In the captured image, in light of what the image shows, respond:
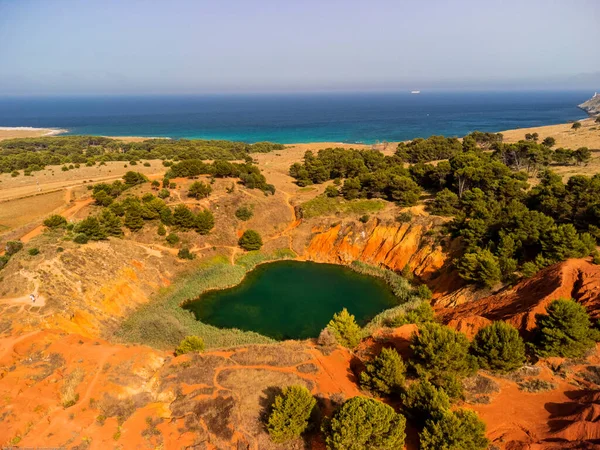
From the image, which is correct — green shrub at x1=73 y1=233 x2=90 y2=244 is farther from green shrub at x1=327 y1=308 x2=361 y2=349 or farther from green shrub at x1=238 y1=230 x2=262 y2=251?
green shrub at x1=327 y1=308 x2=361 y2=349

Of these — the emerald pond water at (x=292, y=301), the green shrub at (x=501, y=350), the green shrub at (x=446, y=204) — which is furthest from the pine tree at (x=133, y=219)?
the green shrub at (x=501, y=350)

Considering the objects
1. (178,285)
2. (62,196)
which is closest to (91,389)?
(178,285)

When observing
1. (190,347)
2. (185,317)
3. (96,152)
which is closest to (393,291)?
(185,317)

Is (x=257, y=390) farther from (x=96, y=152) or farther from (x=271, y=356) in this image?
(x=96, y=152)

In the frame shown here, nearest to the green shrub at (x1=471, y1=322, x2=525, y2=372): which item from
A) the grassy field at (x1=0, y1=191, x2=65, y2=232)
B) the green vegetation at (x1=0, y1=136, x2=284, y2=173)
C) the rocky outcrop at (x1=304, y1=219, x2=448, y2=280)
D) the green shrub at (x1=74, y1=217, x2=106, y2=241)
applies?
the rocky outcrop at (x1=304, y1=219, x2=448, y2=280)

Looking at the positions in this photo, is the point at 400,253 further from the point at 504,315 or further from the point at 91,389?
the point at 91,389

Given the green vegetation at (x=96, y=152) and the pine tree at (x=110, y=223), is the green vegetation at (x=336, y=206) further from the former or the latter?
the green vegetation at (x=96, y=152)
